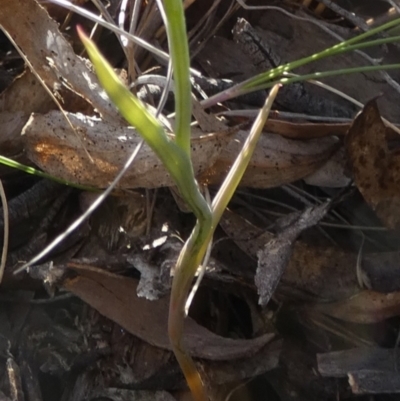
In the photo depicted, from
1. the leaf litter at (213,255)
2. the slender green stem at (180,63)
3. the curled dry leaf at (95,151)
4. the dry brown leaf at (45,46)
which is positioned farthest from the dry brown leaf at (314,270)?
the slender green stem at (180,63)

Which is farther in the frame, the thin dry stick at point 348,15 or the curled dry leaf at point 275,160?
the thin dry stick at point 348,15

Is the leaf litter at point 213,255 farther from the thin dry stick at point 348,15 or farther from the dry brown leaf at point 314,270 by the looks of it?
the thin dry stick at point 348,15

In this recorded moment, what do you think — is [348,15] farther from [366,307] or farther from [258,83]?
[366,307]

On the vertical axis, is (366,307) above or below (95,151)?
below

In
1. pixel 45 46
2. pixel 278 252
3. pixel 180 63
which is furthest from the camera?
pixel 45 46

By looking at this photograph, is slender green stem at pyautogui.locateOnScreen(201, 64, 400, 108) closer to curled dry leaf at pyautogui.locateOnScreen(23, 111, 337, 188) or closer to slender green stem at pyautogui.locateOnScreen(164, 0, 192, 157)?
curled dry leaf at pyautogui.locateOnScreen(23, 111, 337, 188)

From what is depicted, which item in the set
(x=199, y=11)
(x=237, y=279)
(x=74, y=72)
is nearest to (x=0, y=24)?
(x=74, y=72)

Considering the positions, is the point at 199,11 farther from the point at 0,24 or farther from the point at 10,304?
the point at 10,304

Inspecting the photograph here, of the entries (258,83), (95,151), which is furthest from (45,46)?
(258,83)
